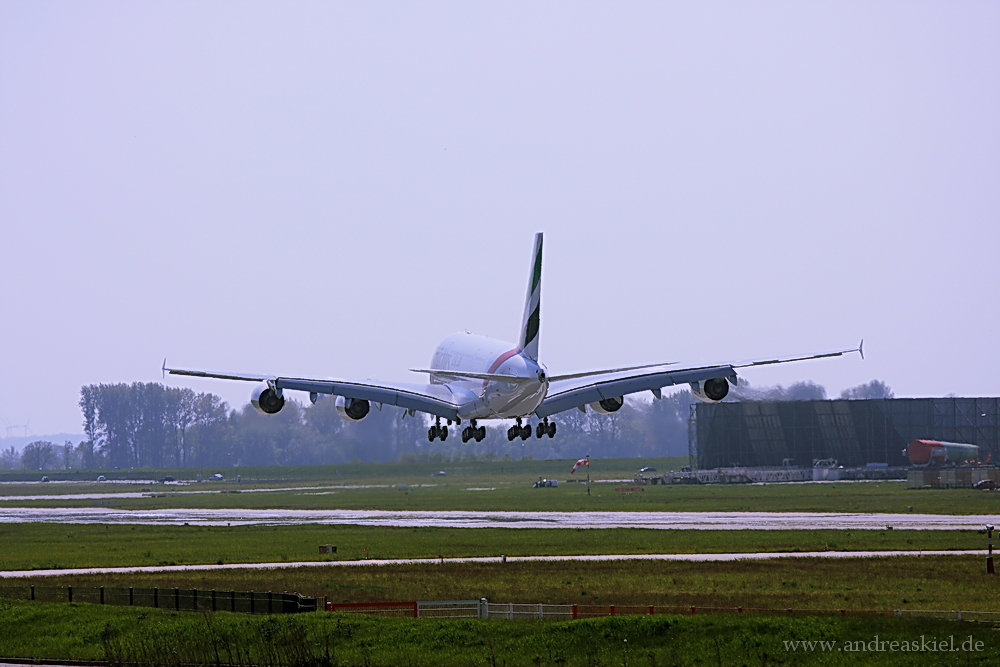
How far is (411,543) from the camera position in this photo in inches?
2874

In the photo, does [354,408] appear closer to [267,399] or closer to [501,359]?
[267,399]

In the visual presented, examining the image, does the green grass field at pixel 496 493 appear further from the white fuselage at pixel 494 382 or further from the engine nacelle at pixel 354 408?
the engine nacelle at pixel 354 408

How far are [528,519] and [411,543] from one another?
20.0 meters

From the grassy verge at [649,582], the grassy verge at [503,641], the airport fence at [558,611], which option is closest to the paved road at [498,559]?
the grassy verge at [649,582]

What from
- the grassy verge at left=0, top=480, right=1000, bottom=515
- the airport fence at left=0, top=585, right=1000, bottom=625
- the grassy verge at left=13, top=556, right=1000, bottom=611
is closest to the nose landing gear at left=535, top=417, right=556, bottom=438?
the grassy verge at left=13, top=556, right=1000, bottom=611

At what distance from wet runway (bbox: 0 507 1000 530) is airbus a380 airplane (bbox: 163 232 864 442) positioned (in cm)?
1168

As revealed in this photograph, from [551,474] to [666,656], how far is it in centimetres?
14637

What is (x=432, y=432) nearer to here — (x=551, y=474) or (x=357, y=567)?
(x=357, y=567)

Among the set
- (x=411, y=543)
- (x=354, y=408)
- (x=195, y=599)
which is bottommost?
(x=195, y=599)

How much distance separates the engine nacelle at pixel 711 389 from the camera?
70000mm

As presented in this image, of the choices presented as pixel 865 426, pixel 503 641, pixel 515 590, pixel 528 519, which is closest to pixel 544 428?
pixel 528 519

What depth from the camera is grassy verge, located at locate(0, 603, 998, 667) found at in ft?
114

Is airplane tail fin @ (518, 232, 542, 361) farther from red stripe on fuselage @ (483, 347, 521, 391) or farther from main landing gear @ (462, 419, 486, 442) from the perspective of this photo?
main landing gear @ (462, 419, 486, 442)

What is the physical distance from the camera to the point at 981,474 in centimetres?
12275
